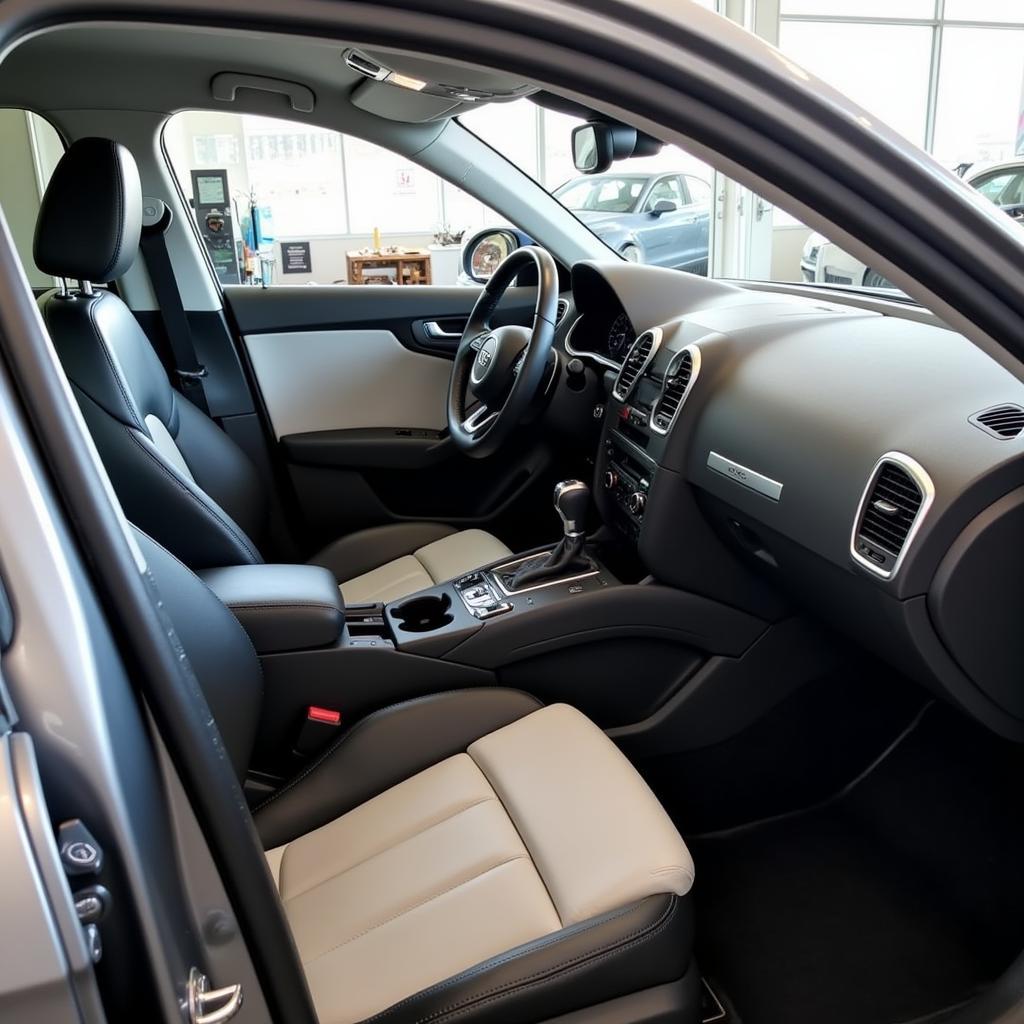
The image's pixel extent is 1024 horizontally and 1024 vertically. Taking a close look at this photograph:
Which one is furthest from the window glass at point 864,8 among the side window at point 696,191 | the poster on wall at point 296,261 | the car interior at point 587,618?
the car interior at point 587,618

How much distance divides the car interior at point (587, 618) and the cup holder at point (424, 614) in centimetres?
1

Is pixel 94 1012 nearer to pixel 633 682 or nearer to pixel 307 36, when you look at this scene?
pixel 307 36

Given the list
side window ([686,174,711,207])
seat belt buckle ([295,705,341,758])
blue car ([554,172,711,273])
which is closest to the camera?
seat belt buckle ([295,705,341,758])

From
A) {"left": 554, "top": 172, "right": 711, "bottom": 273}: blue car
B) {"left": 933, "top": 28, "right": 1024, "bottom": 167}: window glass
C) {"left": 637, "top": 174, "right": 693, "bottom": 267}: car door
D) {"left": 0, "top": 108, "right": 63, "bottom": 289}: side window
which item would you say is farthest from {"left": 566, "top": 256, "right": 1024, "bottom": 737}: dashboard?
{"left": 933, "top": 28, "right": 1024, "bottom": 167}: window glass

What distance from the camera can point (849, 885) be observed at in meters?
1.66

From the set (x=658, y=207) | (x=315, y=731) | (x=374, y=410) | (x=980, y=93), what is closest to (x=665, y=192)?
(x=658, y=207)

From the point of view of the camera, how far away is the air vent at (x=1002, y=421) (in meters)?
1.09

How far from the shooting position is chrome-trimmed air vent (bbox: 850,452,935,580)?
1.12 meters

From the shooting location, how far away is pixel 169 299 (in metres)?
2.41

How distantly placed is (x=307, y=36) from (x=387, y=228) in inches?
327

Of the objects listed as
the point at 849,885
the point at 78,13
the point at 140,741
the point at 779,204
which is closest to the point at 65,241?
the point at 78,13

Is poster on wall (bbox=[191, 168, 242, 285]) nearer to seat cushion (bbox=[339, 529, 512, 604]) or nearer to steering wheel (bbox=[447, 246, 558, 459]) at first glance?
steering wheel (bbox=[447, 246, 558, 459])

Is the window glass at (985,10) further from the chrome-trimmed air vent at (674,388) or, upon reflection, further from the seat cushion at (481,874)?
the seat cushion at (481,874)

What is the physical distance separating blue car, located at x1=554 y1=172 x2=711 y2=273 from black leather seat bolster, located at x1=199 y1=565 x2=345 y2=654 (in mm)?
3890
